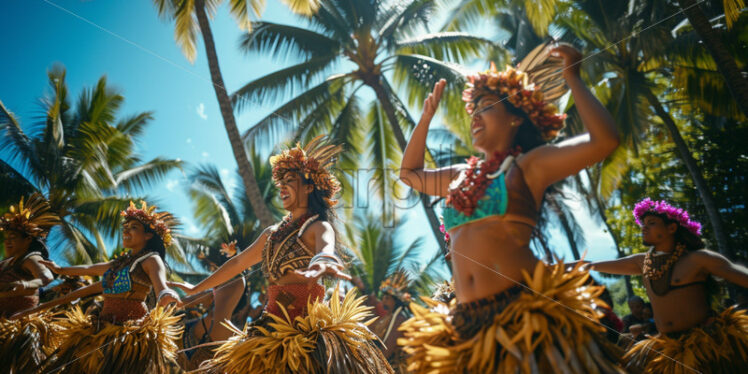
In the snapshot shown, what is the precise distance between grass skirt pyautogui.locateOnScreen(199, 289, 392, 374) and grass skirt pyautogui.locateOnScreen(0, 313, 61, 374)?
282 cm

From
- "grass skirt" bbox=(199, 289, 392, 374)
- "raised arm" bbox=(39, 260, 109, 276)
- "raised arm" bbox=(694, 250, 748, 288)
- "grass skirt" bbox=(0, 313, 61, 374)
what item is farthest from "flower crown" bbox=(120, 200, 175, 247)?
"raised arm" bbox=(694, 250, 748, 288)

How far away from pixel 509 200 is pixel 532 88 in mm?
661

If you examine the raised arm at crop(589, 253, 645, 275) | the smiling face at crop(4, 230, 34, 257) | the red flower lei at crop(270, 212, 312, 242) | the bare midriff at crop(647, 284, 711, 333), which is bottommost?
the bare midriff at crop(647, 284, 711, 333)

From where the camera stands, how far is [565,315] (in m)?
1.96

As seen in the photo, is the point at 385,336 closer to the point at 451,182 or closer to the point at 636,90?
the point at 451,182

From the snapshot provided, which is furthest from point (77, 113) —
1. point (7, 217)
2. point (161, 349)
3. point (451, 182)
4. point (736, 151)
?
point (736, 151)

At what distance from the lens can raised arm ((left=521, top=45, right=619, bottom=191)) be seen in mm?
2018

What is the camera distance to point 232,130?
29.4 feet

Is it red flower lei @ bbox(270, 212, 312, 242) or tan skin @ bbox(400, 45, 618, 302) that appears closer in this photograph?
tan skin @ bbox(400, 45, 618, 302)

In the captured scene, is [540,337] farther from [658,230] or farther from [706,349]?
[658,230]

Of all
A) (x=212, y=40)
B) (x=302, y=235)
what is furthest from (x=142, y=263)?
(x=212, y=40)

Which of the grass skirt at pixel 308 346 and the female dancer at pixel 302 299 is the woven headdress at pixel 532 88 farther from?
the grass skirt at pixel 308 346

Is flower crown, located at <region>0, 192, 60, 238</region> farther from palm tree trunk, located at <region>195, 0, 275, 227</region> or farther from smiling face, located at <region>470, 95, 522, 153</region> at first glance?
smiling face, located at <region>470, 95, 522, 153</region>

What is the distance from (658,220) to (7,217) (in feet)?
21.9
